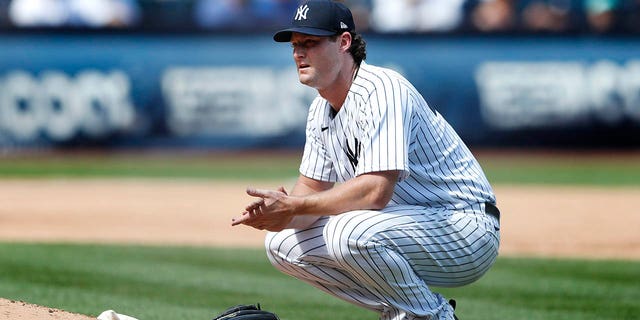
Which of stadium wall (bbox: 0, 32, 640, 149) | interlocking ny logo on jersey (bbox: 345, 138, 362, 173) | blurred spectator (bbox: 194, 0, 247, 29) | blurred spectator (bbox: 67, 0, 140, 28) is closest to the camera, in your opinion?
interlocking ny logo on jersey (bbox: 345, 138, 362, 173)

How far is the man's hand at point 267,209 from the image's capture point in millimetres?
4379

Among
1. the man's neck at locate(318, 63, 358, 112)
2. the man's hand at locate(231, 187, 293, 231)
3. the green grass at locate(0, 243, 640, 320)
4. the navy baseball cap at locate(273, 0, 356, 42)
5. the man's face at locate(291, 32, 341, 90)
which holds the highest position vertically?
the navy baseball cap at locate(273, 0, 356, 42)

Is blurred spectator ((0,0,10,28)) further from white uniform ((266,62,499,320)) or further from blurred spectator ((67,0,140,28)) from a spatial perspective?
white uniform ((266,62,499,320))

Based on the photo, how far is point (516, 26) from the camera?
1638 centimetres

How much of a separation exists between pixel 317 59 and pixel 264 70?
11.3 m

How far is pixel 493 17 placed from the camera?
53.8 feet

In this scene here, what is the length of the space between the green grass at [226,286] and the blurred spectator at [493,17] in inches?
311

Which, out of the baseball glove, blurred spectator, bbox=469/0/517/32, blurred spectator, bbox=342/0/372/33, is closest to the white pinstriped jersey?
the baseball glove

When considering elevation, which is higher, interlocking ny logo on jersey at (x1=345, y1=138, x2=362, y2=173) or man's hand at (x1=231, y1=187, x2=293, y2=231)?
interlocking ny logo on jersey at (x1=345, y1=138, x2=362, y2=173)

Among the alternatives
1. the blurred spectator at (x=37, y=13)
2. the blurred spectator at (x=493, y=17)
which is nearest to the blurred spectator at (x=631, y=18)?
the blurred spectator at (x=493, y=17)

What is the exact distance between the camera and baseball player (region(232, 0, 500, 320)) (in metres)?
4.44

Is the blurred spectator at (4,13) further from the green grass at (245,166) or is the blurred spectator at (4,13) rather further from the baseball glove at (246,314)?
the baseball glove at (246,314)

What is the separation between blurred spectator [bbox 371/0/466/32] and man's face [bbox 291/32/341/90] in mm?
11664

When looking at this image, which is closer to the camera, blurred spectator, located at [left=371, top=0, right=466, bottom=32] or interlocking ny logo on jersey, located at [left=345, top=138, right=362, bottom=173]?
interlocking ny logo on jersey, located at [left=345, top=138, right=362, bottom=173]
